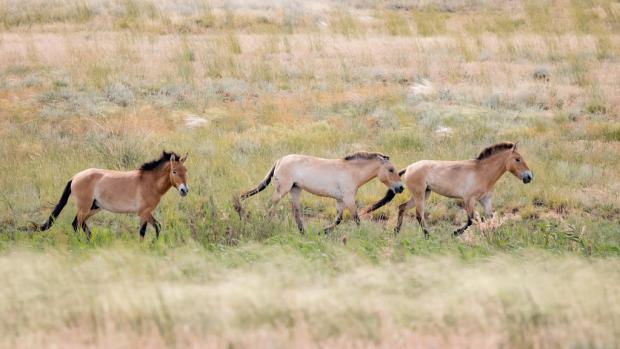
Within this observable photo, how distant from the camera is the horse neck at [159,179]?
11320 millimetres

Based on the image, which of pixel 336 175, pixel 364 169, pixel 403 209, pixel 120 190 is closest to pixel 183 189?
pixel 120 190

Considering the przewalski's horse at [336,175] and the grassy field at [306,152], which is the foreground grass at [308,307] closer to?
the grassy field at [306,152]

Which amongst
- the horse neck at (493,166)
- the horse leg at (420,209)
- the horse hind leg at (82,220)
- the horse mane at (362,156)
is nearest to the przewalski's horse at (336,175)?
the horse mane at (362,156)

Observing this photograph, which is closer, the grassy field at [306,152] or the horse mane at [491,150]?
the grassy field at [306,152]

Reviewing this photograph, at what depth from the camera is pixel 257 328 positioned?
6.54 meters

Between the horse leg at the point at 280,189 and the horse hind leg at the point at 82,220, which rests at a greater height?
the horse hind leg at the point at 82,220

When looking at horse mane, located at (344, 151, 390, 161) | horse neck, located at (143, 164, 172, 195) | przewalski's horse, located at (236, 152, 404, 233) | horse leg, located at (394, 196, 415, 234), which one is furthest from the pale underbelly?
horse leg, located at (394, 196, 415, 234)

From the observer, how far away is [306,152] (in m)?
16.3

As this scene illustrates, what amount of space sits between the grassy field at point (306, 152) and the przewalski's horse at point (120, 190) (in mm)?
386

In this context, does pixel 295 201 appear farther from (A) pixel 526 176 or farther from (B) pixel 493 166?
(A) pixel 526 176

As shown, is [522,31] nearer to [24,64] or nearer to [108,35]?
[108,35]

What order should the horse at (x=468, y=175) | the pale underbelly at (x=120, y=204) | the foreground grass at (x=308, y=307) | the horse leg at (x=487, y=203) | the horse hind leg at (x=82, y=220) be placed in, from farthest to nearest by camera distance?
the horse leg at (x=487, y=203) < the horse at (x=468, y=175) < the pale underbelly at (x=120, y=204) < the horse hind leg at (x=82, y=220) < the foreground grass at (x=308, y=307)

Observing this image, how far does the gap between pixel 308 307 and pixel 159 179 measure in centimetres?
510

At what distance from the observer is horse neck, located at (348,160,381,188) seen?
12250 mm
